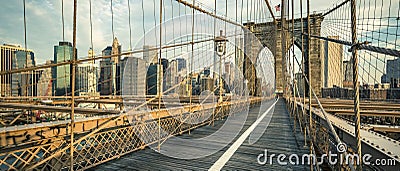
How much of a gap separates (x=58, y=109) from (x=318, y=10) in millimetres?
16871

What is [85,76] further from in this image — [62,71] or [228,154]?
[228,154]

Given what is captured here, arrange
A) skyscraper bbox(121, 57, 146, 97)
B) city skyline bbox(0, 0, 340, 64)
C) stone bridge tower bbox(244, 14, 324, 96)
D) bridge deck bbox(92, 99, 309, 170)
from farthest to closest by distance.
→ stone bridge tower bbox(244, 14, 324, 96), skyscraper bbox(121, 57, 146, 97), city skyline bbox(0, 0, 340, 64), bridge deck bbox(92, 99, 309, 170)

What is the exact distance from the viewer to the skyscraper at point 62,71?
12.9ft

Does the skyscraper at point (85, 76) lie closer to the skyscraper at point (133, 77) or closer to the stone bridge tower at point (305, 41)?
the skyscraper at point (133, 77)

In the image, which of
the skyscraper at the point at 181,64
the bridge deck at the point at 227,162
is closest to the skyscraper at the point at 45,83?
the skyscraper at the point at 181,64

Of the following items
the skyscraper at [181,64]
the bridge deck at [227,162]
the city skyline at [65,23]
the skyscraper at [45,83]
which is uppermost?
the city skyline at [65,23]

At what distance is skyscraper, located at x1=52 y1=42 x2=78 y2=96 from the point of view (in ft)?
12.9

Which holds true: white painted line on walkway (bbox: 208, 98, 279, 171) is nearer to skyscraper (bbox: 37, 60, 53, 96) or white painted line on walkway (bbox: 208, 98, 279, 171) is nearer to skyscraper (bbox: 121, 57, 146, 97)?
skyscraper (bbox: 121, 57, 146, 97)

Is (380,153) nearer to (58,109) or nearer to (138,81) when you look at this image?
(58,109)

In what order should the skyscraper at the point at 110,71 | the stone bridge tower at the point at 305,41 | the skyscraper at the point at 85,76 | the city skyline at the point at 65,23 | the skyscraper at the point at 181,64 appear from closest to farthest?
the city skyline at the point at 65,23 → the skyscraper at the point at 110,71 → the skyscraper at the point at 85,76 → the skyscraper at the point at 181,64 → the stone bridge tower at the point at 305,41

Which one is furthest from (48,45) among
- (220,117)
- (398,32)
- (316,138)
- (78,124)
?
(398,32)

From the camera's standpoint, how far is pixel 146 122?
349 centimetres

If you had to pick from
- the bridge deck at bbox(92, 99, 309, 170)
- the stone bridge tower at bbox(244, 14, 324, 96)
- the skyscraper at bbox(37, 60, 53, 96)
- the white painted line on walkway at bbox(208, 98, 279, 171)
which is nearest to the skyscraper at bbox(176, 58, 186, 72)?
the skyscraper at bbox(37, 60, 53, 96)

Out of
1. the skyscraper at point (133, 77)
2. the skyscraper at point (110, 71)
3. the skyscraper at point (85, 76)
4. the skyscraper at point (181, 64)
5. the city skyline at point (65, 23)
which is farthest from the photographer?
the skyscraper at point (181, 64)
